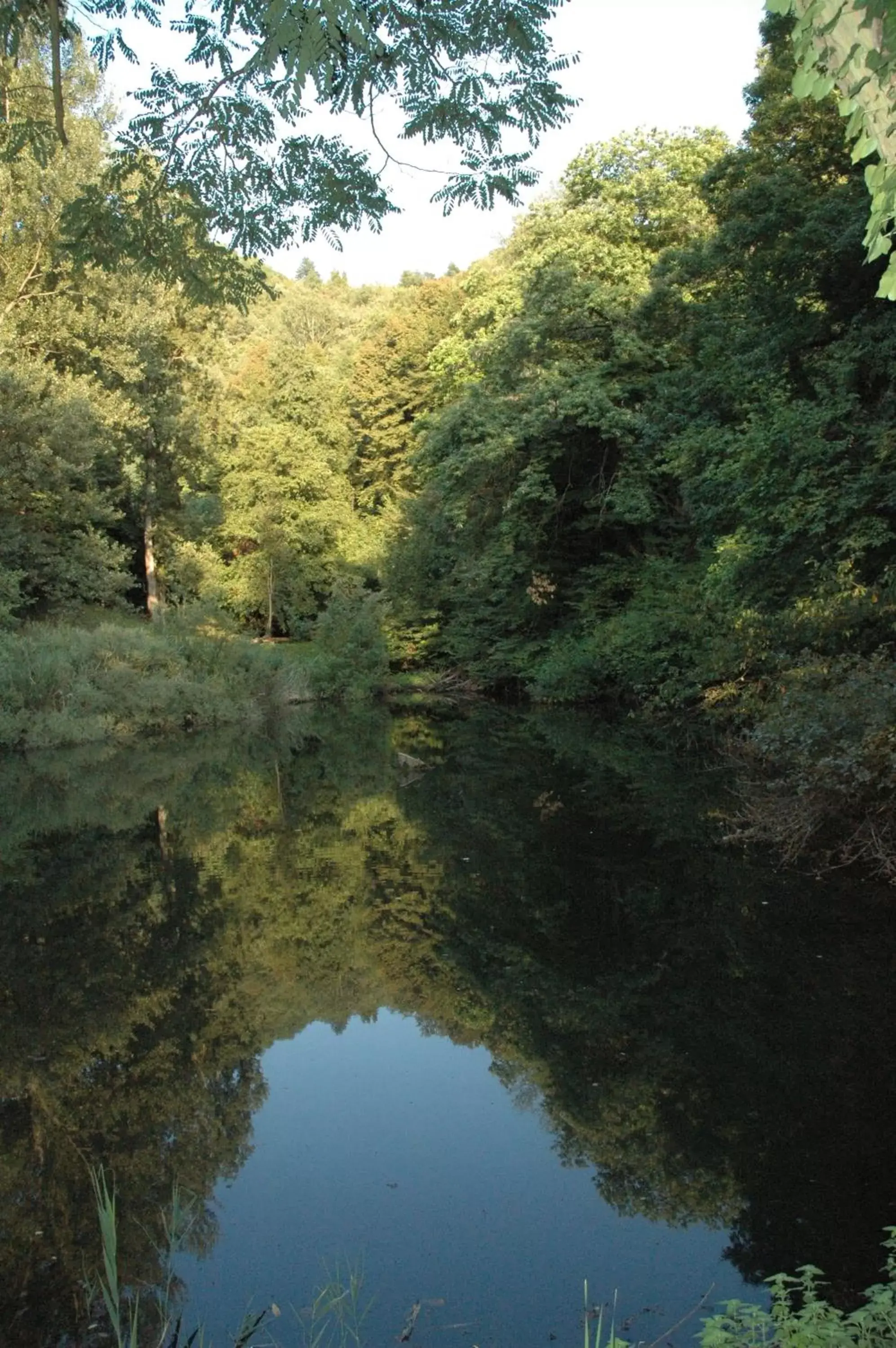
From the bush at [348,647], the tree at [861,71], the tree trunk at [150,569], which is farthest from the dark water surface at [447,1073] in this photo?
the tree trunk at [150,569]

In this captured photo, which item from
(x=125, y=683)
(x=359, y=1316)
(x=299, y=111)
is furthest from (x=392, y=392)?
(x=359, y=1316)

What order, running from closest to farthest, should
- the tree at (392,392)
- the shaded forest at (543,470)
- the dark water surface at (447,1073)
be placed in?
the dark water surface at (447,1073) → the shaded forest at (543,470) → the tree at (392,392)

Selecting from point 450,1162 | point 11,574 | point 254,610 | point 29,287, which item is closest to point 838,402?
point 450,1162

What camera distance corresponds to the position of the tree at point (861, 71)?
1.93 m

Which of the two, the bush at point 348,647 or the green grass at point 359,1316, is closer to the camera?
the green grass at point 359,1316

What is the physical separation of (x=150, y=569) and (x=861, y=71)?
34480 mm

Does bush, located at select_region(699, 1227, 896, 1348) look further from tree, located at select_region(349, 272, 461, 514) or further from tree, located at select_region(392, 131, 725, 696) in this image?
tree, located at select_region(349, 272, 461, 514)

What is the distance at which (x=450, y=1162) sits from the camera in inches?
185

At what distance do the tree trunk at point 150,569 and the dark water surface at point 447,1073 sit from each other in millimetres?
24358

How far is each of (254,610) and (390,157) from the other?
1231 inches

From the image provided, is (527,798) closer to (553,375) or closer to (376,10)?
(376,10)

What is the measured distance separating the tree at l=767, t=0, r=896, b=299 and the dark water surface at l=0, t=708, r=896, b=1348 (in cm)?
339

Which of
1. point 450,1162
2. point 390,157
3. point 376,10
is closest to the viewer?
point 450,1162

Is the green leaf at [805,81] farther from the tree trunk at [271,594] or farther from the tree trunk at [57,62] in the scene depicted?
the tree trunk at [271,594]
